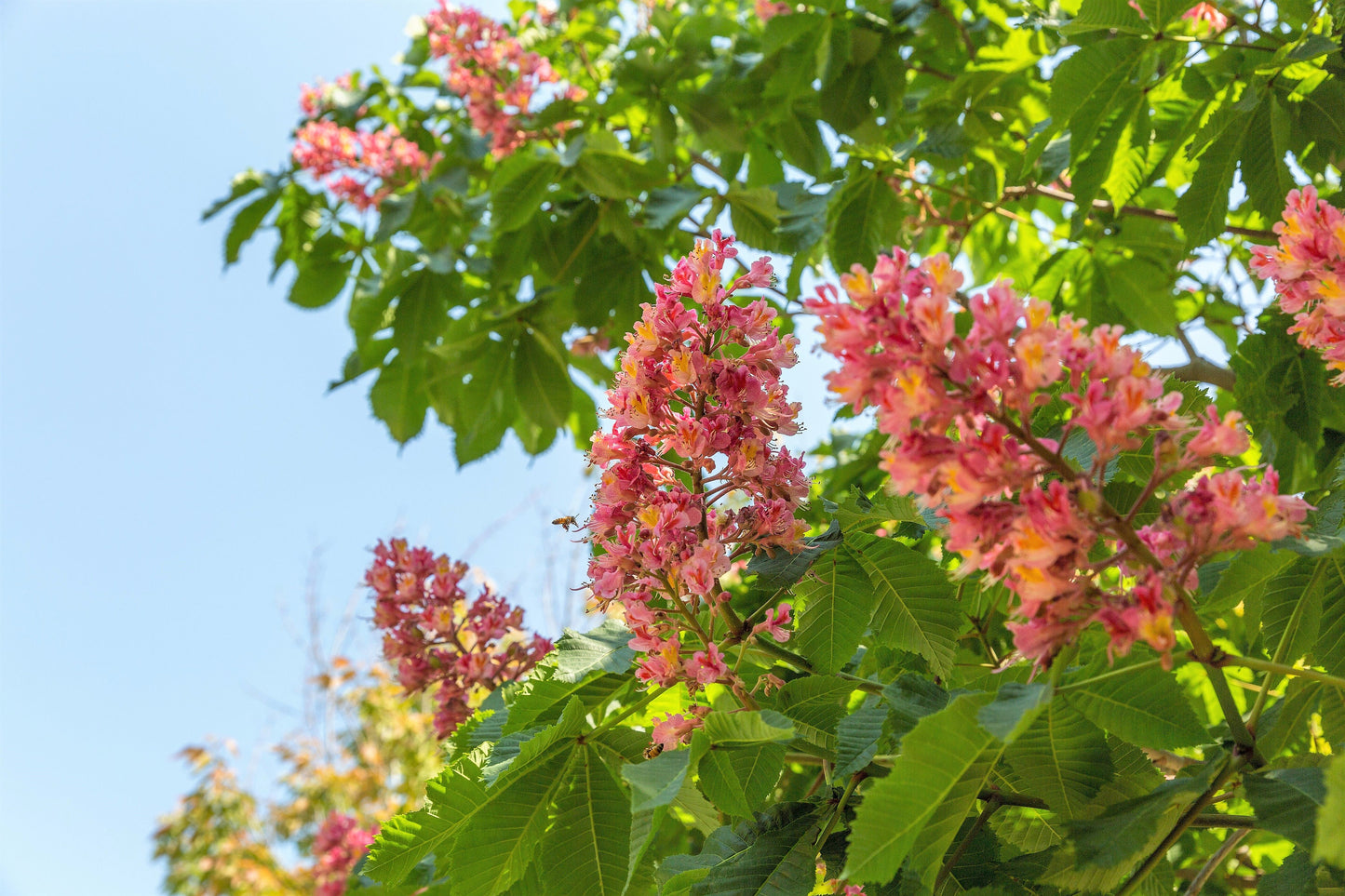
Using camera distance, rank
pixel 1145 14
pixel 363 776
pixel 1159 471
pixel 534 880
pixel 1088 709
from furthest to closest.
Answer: pixel 363 776
pixel 1145 14
pixel 534 880
pixel 1088 709
pixel 1159 471

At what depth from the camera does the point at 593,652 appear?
1379 mm

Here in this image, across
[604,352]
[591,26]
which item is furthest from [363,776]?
[591,26]

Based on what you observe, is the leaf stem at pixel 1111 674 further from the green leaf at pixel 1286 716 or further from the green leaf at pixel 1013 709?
the green leaf at pixel 1286 716

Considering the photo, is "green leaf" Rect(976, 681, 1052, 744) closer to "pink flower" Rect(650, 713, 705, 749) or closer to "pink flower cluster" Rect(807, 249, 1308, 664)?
"pink flower cluster" Rect(807, 249, 1308, 664)

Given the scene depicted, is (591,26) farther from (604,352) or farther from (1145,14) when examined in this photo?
(1145,14)

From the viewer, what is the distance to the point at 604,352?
4.07 m

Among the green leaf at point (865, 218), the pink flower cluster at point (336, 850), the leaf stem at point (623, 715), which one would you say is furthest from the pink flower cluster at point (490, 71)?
the pink flower cluster at point (336, 850)

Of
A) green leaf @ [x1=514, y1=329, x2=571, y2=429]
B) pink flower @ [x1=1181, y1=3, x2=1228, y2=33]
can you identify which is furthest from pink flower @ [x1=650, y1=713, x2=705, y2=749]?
pink flower @ [x1=1181, y1=3, x2=1228, y2=33]

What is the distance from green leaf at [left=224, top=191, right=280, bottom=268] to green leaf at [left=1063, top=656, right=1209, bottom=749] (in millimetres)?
3431

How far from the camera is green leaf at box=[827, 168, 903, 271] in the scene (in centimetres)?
256

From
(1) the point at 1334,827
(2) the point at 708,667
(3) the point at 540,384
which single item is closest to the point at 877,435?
(3) the point at 540,384

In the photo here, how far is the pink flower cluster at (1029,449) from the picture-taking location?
2.81 feet

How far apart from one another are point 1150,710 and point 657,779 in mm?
518

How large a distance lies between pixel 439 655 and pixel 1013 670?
124 centimetres
